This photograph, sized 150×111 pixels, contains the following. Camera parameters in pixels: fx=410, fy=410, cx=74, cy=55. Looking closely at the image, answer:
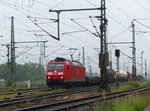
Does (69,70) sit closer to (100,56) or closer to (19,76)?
(100,56)

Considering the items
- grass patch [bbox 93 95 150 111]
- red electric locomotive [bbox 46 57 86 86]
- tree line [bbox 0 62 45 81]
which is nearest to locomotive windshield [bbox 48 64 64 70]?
red electric locomotive [bbox 46 57 86 86]

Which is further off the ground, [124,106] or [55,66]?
[55,66]

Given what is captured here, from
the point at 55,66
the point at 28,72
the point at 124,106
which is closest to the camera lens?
the point at 124,106

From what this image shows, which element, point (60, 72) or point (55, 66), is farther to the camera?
point (55, 66)

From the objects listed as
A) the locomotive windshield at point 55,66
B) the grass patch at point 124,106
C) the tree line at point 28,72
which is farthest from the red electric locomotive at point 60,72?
the tree line at point 28,72

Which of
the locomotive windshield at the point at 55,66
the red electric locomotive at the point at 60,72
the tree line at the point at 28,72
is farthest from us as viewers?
the tree line at the point at 28,72

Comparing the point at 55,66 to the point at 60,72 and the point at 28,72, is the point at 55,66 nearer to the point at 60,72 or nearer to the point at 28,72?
the point at 60,72

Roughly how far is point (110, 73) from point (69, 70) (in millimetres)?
19694

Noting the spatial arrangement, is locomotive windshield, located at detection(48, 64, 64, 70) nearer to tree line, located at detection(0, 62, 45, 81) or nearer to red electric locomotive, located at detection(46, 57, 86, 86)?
red electric locomotive, located at detection(46, 57, 86, 86)

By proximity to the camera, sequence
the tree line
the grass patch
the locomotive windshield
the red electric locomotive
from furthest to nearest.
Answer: the tree line, the locomotive windshield, the red electric locomotive, the grass patch

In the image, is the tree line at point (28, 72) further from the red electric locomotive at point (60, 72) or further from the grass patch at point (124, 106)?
the grass patch at point (124, 106)

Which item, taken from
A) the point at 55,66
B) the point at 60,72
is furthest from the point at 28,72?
the point at 60,72

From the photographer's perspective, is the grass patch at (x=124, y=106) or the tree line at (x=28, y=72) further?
the tree line at (x=28, y=72)

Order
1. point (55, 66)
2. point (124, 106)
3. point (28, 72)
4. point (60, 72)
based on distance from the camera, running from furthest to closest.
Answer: point (28, 72), point (55, 66), point (60, 72), point (124, 106)
